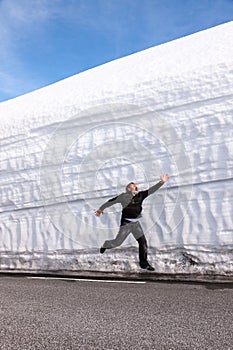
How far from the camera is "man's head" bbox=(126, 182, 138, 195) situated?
7051 mm

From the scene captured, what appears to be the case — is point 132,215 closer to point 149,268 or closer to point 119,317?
point 149,268

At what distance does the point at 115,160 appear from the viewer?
24.3ft

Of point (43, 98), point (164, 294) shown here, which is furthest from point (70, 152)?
point (164, 294)

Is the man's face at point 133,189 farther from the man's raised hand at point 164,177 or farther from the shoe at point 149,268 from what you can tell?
the shoe at point 149,268

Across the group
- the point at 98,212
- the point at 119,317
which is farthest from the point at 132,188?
the point at 119,317

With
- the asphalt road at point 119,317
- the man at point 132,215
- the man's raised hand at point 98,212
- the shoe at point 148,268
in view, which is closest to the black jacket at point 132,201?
the man at point 132,215

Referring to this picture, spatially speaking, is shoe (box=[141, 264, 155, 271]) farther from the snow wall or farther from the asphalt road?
the asphalt road

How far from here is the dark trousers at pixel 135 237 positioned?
668 centimetres

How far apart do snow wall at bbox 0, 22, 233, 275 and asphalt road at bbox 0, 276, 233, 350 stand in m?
1.29

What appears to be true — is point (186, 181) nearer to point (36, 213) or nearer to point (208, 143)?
point (208, 143)

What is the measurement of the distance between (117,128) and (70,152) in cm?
119

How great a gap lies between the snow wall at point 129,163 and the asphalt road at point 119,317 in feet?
4.24

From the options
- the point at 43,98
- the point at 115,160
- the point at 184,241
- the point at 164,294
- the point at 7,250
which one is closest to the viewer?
the point at 164,294

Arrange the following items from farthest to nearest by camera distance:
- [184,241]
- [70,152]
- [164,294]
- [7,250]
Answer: [7,250]
[70,152]
[184,241]
[164,294]
